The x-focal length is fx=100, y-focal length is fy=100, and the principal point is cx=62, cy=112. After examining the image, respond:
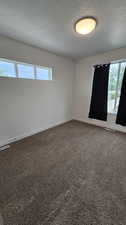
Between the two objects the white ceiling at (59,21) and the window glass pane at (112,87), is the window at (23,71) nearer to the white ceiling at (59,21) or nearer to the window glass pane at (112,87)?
the white ceiling at (59,21)

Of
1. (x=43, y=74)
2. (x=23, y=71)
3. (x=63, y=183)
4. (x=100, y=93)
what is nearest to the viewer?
(x=63, y=183)

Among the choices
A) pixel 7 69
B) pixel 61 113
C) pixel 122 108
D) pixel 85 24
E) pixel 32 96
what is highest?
pixel 85 24

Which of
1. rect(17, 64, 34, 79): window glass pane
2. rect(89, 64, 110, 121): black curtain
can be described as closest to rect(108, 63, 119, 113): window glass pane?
rect(89, 64, 110, 121): black curtain

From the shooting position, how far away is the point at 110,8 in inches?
54.5

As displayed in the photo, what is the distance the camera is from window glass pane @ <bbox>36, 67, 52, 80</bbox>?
2889mm

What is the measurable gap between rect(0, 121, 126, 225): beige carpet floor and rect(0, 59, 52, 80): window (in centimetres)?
168

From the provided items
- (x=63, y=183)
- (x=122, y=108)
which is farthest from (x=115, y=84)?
(x=63, y=183)

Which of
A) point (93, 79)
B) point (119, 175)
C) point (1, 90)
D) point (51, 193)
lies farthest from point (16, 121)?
point (93, 79)

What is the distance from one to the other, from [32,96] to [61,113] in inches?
54.6

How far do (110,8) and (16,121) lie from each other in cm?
272

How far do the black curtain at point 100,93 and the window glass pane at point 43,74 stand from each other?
60.1 inches

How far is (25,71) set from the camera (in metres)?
2.59

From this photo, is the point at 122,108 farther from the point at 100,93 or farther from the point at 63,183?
the point at 63,183

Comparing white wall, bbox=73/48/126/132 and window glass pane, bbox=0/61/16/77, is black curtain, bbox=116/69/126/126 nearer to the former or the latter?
white wall, bbox=73/48/126/132
